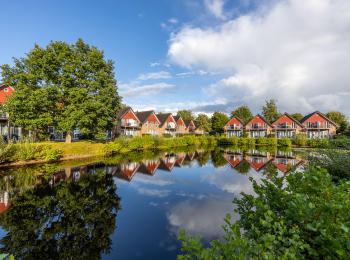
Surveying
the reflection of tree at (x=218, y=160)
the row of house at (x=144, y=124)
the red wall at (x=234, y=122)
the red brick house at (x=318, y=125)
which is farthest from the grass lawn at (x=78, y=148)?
the red brick house at (x=318, y=125)

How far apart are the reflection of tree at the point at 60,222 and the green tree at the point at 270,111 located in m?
85.4

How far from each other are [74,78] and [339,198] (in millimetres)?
34554

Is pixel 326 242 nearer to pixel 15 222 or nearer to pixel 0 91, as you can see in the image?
pixel 15 222

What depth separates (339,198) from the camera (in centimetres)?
299

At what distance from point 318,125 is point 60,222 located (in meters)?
69.9

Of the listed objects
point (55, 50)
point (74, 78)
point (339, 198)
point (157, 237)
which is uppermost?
point (55, 50)

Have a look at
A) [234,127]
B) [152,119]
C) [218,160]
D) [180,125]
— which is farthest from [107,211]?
[234,127]

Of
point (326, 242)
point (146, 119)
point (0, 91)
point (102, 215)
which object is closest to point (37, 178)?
point (102, 215)

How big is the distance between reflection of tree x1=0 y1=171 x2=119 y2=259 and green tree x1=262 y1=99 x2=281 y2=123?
85417 millimetres

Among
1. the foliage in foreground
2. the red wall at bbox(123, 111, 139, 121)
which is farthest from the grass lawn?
the foliage in foreground

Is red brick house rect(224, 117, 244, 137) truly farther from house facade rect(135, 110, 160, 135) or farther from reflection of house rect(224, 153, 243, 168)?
reflection of house rect(224, 153, 243, 168)

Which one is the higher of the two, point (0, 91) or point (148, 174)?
A: point (0, 91)

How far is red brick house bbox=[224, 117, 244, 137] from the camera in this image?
7606 centimetres

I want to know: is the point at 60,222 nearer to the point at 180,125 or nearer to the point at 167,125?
the point at 167,125
